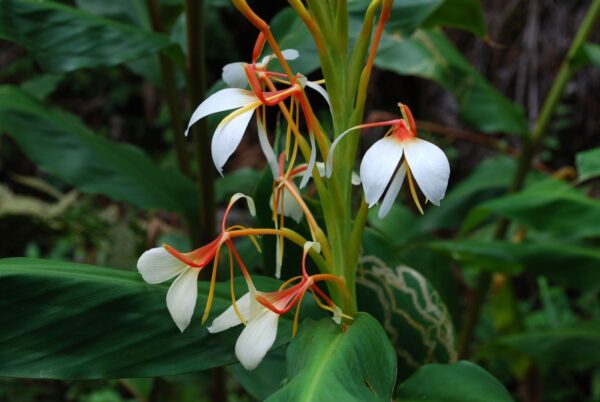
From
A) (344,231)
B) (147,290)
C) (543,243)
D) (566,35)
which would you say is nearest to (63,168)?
(147,290)

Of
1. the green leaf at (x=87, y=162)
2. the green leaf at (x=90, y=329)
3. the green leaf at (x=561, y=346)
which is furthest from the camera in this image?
the green leaf at (x=561, y=346)

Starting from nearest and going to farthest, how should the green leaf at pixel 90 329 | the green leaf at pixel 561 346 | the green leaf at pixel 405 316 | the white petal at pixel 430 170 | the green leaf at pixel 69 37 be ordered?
the white petal at pixel 430 170, the green leaf at pixel 90 329, the green leaf at pixel 405 316, the green leaf at pixel 69 37, the green leaf at pixel 561 346

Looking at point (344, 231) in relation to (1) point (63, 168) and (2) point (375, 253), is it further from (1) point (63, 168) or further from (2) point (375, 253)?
(1) point (63, 168)

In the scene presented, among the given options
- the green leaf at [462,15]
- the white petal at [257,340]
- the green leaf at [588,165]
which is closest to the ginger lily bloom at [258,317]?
the white petal at [257,340]

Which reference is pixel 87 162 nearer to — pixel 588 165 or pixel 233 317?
pixel 233 317

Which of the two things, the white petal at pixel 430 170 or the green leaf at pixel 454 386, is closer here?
the white petal at pixel 430 170

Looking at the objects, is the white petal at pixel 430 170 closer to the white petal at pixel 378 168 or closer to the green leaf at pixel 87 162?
the white petal at pixel 378 168
